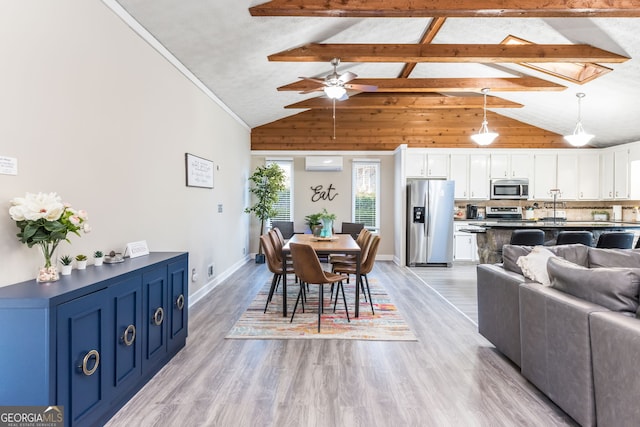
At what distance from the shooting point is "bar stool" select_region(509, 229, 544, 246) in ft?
14.5

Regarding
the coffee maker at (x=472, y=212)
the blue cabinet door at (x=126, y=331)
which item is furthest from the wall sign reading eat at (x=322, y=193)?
the blue cabinet door at (x=126, y=331)

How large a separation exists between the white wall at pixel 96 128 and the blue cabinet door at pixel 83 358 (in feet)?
1.49

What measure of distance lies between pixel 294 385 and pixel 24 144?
6.98ft

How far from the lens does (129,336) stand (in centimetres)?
208

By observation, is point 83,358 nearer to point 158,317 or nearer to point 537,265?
point 158,317

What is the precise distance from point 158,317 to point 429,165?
20.4 ft

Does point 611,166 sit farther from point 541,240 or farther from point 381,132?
point 381,132

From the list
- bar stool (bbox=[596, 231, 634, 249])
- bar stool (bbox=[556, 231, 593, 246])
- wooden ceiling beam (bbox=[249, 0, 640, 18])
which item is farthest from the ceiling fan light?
bar stool (bbox=[596, 231, 634, 249])

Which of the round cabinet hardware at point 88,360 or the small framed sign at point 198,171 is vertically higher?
the small framed sign at point 198,171

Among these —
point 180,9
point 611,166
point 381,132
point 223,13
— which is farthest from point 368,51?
point 611,166

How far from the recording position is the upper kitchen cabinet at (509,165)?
7320 mm

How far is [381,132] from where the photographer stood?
7.61 metres

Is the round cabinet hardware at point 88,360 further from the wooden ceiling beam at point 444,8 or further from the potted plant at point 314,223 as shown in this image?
the potted plant at point 314,223

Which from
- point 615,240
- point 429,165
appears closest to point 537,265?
point 615,240
